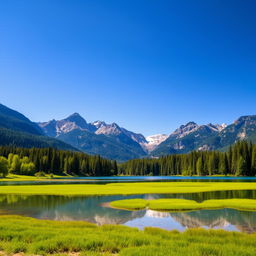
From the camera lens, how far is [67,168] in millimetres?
197750

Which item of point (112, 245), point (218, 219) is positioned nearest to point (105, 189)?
point (218, 219)

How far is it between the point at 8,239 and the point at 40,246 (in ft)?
11.8

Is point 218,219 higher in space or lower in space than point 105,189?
higher

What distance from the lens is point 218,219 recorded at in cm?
2881

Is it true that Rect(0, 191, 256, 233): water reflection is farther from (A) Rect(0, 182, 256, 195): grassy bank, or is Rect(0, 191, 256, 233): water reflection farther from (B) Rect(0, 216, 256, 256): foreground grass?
(A) Rect(0, 182, 256, 195): grassy bank

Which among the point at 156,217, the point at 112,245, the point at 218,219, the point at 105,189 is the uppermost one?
the point at 112,245

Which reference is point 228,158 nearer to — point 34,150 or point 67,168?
point 67,168

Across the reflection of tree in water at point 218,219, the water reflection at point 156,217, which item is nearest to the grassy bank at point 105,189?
the water reflection at point 156,217

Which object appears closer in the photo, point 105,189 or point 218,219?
point 218,219

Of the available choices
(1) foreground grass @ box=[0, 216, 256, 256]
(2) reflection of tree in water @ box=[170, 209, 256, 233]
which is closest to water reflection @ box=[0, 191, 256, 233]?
(2) reflection of tree in water @ box=[170, 209, 256, 233]

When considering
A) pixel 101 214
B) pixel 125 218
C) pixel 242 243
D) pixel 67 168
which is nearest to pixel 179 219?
pixel 125 218

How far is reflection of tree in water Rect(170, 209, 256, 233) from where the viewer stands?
2595 centimetres

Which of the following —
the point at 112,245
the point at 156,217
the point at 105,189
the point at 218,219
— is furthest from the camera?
the point at 105,189

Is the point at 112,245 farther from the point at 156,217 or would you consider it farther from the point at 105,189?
the point at 105,189
